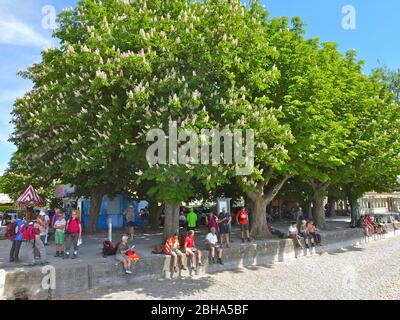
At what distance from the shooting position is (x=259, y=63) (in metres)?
17.2

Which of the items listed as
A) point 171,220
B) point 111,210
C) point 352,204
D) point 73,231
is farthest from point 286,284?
point 352,204

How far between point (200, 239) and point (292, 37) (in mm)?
13587

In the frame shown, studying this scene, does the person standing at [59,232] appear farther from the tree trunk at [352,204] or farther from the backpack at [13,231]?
the tree trunk at [352,204]

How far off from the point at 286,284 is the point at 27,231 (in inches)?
419

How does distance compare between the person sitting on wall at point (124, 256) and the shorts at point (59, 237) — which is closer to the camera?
the person sitting on wall at point (124, 256)

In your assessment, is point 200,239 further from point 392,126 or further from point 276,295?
point 392,126

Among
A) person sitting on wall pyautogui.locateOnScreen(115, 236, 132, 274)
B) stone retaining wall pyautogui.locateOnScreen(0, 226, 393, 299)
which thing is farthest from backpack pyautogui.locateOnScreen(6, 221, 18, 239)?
person sitting on wall pyautogui.locateOnScreen(115, 236, 132, 274)

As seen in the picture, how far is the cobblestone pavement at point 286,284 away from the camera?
13.5 meters

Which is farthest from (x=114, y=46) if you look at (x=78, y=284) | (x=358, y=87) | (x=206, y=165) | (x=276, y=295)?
(x=358, y=87)
